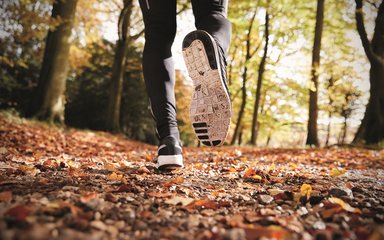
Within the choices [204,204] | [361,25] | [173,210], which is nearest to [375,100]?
[361,25]

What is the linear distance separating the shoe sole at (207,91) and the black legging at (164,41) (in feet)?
0.62

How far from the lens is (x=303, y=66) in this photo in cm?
1805

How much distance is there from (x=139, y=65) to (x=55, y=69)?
741cm

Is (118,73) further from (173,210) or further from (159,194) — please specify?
(173,210)

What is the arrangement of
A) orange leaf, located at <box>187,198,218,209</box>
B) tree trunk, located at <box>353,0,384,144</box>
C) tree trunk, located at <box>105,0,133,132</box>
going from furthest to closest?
tree trunk, located at <box>105,0,133,132</box> < tree trunk, located at <box>353,0,384,144</box> < orange leaf, located at <box>187,198,218,209</box>

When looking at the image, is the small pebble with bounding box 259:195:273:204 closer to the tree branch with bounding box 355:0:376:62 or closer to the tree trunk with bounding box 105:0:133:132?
the tree branch with bounding box 355:0:376:62

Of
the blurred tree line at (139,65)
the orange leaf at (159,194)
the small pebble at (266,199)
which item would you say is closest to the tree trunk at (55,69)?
the blurred tree line at (139,65)

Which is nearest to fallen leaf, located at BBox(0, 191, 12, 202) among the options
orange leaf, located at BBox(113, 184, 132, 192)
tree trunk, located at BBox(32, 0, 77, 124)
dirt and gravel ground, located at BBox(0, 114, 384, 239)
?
dirt and gravel ground, located at BBox(0, 114, 384, 239)

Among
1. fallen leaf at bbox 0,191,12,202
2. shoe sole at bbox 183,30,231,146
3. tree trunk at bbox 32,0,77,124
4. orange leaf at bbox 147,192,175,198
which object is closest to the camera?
fallen leaf at bbox 0,191,12,202

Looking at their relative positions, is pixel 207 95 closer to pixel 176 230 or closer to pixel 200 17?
pixel 200 17

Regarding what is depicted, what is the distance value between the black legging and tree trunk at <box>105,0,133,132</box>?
10031mm

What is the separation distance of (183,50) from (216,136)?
55 cm

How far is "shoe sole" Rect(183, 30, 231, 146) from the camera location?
1592 mm

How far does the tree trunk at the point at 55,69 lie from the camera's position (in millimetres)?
7164
